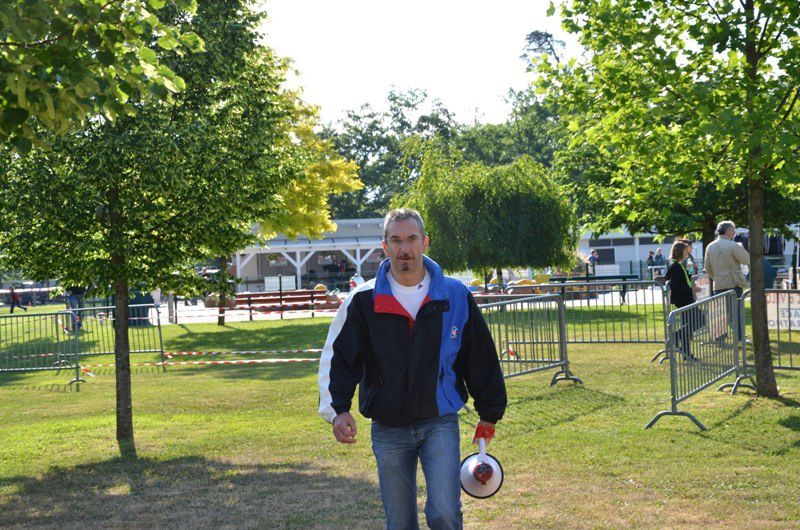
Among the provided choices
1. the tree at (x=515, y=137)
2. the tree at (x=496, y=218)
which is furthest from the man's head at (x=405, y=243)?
the tree at (x=515, y=137)

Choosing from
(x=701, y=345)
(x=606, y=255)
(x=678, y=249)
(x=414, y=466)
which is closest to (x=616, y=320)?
(x=678, y=249)

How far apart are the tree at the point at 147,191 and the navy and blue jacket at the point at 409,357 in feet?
16.6

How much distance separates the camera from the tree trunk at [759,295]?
449 inches

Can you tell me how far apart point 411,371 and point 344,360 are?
1.25 ft

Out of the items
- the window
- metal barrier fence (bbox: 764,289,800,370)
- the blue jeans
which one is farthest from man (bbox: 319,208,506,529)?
the window

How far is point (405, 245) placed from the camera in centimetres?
511

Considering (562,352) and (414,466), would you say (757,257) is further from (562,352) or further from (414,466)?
(414,466)

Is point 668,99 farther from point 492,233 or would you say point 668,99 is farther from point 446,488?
point 492,233

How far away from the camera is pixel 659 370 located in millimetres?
15055

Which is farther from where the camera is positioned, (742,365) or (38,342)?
(38,342)

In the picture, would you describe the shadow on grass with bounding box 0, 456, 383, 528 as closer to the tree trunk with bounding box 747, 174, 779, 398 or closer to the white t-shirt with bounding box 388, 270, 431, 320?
the white t-shirt with bounding box 388, 270, 431, 320

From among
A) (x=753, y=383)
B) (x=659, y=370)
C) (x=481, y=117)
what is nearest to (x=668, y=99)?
(x=753, y=383)

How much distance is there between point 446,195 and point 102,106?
24.7 meters

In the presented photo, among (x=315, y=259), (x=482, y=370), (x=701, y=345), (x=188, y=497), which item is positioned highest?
(x=315, y=259)
